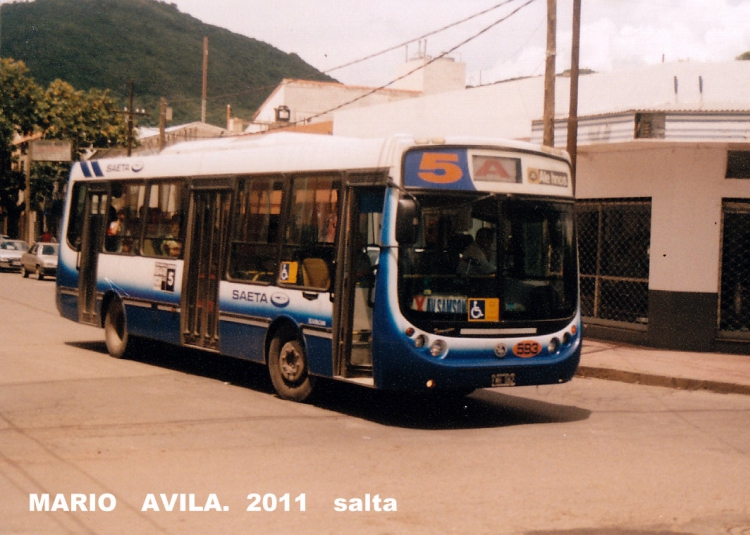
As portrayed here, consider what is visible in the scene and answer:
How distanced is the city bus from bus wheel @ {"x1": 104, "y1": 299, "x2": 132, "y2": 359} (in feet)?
6.83

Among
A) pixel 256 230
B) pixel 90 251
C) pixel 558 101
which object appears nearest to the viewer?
pixel 256 230

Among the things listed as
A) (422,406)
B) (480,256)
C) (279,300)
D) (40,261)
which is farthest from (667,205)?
(40,261)

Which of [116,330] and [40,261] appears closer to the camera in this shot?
[116,330]

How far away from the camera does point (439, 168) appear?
9.97 meters

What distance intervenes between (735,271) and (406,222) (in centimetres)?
1044

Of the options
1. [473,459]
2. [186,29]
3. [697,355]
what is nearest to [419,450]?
[473,459]

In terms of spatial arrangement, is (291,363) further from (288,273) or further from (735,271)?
(735,271)

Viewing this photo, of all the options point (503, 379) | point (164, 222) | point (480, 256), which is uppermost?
point (164, 222)

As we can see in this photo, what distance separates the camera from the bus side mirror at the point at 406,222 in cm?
946

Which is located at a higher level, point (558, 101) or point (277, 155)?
point (558, 101)

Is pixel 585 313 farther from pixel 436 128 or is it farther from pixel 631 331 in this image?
pixel 436 128

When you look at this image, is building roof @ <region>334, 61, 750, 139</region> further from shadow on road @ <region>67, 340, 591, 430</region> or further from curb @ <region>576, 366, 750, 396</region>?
shadow on road @ <region>67, 340, 591, 430</region>

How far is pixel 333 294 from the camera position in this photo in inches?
416

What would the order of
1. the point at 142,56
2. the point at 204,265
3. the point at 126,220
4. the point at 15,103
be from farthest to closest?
the point at 142,56, the point at 15,103, the point at 126,220, the point at 204,265
